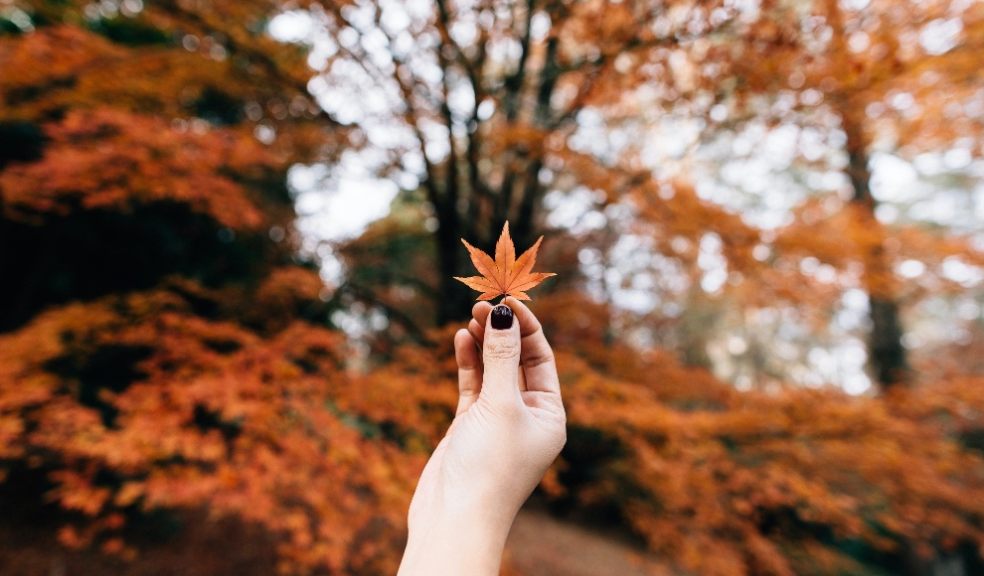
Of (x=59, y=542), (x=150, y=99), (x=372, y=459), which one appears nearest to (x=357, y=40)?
(x=150, y=99)

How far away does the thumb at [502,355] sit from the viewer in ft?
3.52

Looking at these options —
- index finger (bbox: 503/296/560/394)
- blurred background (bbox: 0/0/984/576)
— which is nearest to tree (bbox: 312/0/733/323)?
blurred background (bbox: 0/0/984/576)

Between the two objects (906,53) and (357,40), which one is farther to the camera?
(357,40)

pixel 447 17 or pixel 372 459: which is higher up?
pixel 447 17

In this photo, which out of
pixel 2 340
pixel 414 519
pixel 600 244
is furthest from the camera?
pixel 600 244

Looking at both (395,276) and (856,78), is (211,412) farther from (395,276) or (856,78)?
(856,78)

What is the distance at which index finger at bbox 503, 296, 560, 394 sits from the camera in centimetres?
121

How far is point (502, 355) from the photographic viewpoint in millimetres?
1079

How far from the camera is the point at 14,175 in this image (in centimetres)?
365

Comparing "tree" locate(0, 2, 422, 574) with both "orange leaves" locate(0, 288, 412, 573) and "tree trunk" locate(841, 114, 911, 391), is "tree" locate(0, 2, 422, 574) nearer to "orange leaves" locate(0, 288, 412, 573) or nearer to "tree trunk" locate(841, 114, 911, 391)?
"orange leaves" locate(0, 288, 412, 573)

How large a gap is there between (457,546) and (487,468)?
0.59ft

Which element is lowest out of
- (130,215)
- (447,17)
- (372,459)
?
(372,459)

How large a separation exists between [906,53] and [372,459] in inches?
176

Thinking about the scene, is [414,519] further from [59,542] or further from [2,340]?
[59,542]
